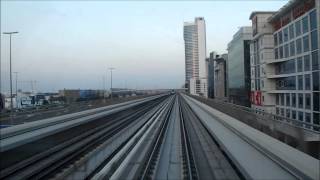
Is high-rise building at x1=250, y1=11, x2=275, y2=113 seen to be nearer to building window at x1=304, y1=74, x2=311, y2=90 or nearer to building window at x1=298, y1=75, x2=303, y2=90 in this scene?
building window at x1=298, y1=75, x2=303, y2=90

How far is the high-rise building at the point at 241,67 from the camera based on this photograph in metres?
65.6

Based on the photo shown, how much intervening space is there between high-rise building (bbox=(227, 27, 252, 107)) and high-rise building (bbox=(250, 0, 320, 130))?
7.54 meters

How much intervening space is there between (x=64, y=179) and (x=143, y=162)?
12.0 ft

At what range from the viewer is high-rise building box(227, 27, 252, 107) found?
65625 mm

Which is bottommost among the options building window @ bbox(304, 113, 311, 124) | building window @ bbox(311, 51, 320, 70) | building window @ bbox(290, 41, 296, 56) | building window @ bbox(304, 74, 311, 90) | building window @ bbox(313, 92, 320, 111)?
building window @ bbox(304, 113, 311, 124)

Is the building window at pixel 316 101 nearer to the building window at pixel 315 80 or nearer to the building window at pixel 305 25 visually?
the building window at pixel 315 80

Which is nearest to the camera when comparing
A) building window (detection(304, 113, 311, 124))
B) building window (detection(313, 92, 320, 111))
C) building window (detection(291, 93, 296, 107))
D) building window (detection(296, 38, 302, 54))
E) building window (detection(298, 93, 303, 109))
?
building window (detection(313, 92, 320, 111))

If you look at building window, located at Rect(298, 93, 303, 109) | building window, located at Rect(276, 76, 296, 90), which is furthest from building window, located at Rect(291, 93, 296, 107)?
building window, located at Rect(298, 93, 303, 109)

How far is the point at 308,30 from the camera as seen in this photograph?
3506cm

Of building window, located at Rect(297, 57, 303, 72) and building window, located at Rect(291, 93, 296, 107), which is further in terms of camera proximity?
building window, located at Rect(291, 93, 296, 107)

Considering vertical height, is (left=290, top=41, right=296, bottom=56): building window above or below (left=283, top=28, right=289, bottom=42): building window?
below

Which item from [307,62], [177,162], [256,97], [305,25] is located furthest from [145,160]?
[256,97]

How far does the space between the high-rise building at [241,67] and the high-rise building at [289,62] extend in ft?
24.7

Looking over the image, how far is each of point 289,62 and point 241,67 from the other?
89.4 feet
